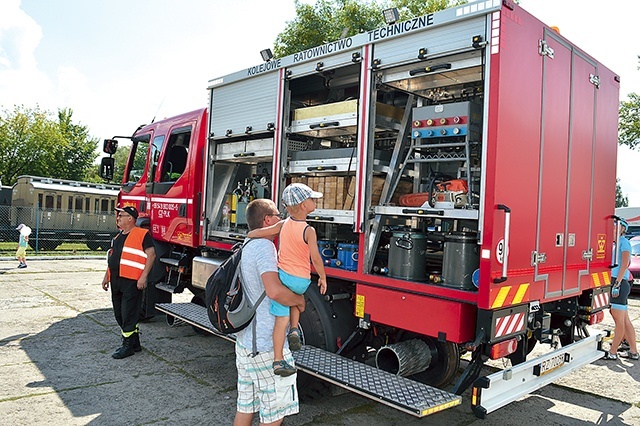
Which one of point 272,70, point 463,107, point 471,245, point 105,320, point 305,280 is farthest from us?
point 105,320

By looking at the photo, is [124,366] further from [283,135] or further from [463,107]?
[463,107]

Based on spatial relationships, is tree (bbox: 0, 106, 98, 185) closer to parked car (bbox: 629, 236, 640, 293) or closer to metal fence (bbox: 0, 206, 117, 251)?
metal fence (bbox: 0, 206, 117, 251)

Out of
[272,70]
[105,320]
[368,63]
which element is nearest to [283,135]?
[272,70]

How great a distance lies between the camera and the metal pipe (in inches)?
158

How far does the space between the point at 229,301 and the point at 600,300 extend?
389 centimetres

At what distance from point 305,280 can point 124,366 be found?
3.07 metres

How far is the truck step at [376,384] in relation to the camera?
3.22 m

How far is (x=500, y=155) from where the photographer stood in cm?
350

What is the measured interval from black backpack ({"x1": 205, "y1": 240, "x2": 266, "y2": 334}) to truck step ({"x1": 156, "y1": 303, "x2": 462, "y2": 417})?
0.98 meters

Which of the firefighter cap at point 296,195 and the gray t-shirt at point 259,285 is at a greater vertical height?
the firefighter cap at point 296,195

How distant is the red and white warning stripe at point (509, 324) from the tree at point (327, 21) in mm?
16833

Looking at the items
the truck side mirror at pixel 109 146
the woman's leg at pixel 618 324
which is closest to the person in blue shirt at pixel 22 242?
the truck side mirror at pixel 109 146

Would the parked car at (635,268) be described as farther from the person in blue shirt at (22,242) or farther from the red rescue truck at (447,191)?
the person in blue shirt at (22,242)

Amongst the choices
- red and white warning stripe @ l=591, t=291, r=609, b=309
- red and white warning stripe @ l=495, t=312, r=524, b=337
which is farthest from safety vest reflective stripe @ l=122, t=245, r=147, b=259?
red and white warning stripe @ l=591, t=291, r=609, b=309
